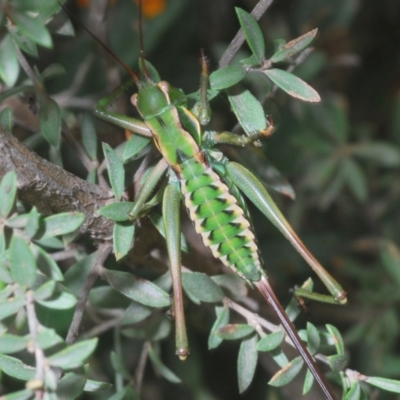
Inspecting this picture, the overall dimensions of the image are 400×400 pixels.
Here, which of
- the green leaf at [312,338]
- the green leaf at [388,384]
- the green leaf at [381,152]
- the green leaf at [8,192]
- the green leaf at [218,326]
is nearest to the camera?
the green leaf at [8,192]

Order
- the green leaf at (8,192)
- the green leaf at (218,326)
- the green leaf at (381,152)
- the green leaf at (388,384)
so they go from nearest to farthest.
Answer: the green leaf at (8,192), the green leaf at (388,384), the green leaf at (218,326), the green leaf at (381,152)

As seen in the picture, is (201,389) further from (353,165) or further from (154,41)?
(154,41)

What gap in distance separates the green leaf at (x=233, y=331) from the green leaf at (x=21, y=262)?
Answer: 537 millimetres

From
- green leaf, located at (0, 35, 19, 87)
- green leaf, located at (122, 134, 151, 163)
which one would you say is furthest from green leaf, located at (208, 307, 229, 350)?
green leaf, located at (0, 35, 19, 87)

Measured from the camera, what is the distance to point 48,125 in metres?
1.18

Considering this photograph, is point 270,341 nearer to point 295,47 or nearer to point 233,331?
point 233,331

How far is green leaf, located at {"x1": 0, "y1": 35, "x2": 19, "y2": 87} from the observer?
2.60 ft

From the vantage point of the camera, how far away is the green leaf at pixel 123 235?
1124mm

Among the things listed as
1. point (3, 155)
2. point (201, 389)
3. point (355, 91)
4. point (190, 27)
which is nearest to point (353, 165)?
point (355, 91)

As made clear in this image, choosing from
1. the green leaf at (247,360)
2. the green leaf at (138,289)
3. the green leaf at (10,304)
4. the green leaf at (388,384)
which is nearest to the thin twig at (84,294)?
the green leaf at (138,289)

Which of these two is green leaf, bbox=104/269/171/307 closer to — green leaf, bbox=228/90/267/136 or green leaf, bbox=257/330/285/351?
green leaf, bbox=257/330/285/351

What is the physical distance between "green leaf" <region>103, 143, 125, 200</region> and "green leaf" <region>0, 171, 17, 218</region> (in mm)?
237

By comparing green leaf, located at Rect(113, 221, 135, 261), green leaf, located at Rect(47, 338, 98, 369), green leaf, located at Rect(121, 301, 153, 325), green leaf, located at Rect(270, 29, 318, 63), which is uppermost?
green leaf, located at Rect(270, 29, 318, 63)

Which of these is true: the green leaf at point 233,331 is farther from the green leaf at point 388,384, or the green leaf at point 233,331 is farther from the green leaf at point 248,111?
the green leaf at point 248,111
